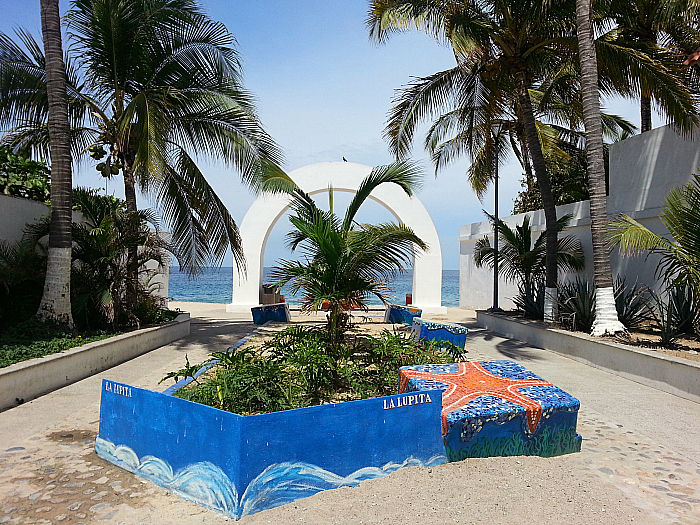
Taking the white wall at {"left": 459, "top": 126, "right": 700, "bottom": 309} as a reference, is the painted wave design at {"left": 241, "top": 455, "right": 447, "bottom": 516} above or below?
below

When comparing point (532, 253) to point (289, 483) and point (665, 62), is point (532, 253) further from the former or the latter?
point (289, 483)

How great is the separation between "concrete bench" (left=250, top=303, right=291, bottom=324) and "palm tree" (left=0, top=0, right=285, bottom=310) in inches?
100

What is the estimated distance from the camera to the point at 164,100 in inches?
362

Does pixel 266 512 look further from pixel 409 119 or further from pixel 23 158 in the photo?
pixel 409 119

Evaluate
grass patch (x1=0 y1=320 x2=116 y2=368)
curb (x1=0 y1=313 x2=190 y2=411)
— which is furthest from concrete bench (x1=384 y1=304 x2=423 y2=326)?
grass patch (x1=0 y1=320 x2=116 y2=368)

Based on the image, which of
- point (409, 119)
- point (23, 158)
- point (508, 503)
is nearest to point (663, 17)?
point (409, 119)

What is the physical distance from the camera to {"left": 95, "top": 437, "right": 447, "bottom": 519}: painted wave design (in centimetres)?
323

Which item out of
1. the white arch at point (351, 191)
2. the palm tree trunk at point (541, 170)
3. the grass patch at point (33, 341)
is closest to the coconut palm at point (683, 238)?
the palm tree trunk at point (541, 170)

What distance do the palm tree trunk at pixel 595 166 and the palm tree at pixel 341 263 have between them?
3761 millimetres

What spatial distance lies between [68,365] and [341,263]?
3572 mm

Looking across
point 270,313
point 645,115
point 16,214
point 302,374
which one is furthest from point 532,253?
point 16,214

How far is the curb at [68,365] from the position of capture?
5.52 meters

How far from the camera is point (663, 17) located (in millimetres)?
8688

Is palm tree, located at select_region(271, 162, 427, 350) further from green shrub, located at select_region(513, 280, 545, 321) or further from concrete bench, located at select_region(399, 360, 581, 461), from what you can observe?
green shrub, located at select_region(513, 280, 545, 321)
